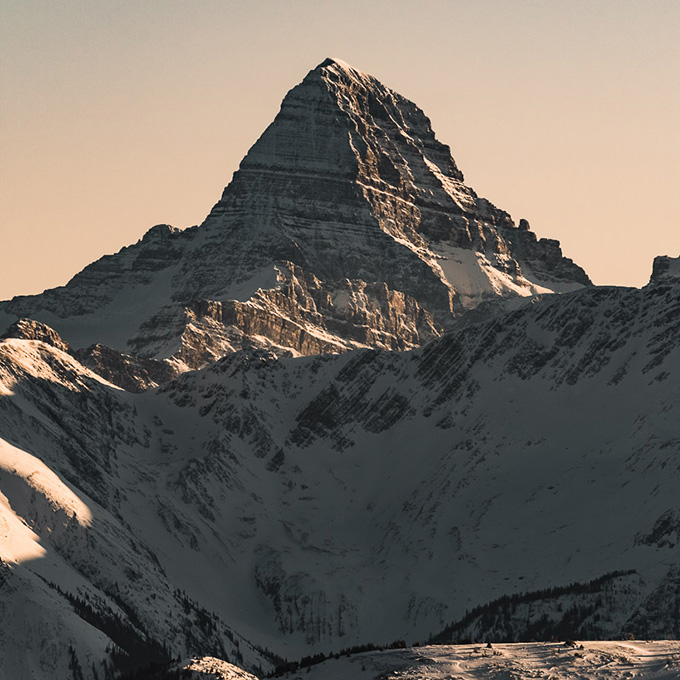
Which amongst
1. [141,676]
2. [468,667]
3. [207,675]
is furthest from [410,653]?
[141,676]

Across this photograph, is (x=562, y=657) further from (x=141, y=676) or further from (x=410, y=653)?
(x=141, y=676)

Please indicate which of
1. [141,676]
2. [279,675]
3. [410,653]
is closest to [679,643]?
[410,653]

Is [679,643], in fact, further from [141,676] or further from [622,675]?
[141,676]

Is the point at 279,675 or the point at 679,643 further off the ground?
the point at 679,643

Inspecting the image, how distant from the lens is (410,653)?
464ft

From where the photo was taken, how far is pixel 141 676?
157125 millimetres

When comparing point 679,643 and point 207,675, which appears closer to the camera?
point 207,675

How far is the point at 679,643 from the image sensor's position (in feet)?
488

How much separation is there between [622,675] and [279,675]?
23090 millimetres

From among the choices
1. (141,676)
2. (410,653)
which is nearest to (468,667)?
(410,653)

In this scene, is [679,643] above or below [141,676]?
above

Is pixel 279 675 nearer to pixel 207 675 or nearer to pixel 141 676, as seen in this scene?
pixel 207 675

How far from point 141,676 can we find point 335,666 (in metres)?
23.4

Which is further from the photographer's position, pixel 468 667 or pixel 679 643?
pixel 679 643
